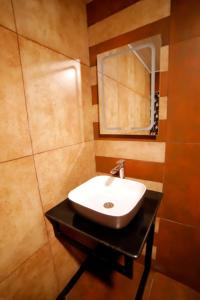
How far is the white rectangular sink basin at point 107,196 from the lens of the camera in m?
0.84

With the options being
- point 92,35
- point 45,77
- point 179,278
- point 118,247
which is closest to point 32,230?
point 118,247

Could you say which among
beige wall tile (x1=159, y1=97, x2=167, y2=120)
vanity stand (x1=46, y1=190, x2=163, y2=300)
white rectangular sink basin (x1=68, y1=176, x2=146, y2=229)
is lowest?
vanity stand (x1=46, y1=190, x2=163, y2=300)

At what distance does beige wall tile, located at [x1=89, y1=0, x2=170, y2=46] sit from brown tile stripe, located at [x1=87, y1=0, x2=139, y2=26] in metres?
0.02

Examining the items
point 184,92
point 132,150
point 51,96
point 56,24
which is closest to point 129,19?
point 56,24

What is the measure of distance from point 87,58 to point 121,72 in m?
0.30

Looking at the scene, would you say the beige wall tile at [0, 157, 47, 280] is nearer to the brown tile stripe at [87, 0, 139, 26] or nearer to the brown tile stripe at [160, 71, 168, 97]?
the brown tile stripe at [160, 71, 168, 97]

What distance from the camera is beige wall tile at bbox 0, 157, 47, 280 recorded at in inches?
28.2

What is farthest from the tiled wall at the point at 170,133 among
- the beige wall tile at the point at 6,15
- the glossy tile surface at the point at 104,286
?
the beige wall tile at the point at 6,15

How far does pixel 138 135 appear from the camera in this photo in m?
1.06

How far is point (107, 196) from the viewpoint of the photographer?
1.03m

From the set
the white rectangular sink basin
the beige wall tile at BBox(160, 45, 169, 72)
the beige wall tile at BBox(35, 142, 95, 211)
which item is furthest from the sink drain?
the beige wall tile at BBox(160, 45, 169, 72)

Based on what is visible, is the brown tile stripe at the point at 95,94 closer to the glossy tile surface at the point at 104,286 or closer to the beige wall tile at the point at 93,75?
the beige wall tile at the point at 93,75

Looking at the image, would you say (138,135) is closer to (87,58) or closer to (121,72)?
(121,72)

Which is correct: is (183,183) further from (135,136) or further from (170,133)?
(135,136)
